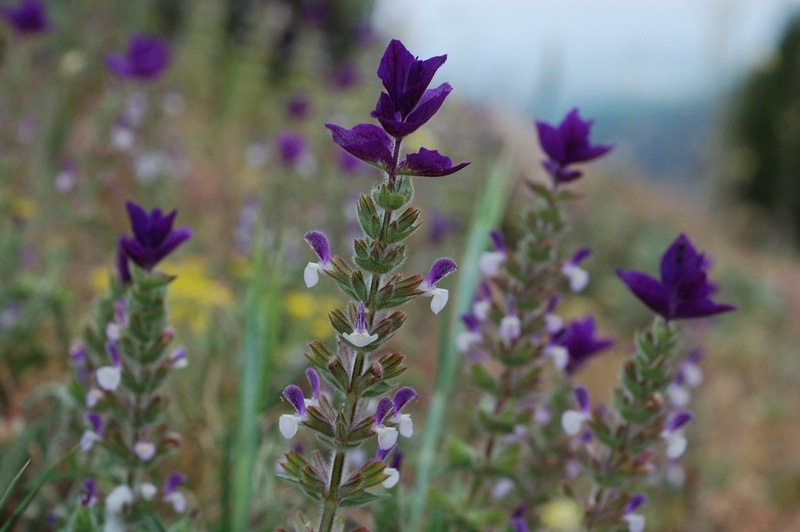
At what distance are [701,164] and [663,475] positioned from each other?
648 inches

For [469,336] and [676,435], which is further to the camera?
[469,336]

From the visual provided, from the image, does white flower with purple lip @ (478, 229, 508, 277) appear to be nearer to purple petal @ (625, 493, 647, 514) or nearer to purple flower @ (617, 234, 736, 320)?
purple flower @ (617, 234, 736, 320)

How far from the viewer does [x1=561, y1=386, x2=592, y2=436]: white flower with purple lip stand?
1587 millimetres

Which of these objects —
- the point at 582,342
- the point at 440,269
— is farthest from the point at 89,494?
the point at 582,342

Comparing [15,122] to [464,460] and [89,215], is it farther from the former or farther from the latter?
[464,460]

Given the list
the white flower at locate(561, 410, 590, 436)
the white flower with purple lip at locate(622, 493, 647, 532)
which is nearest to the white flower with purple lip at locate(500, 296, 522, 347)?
the white flower at locate(561, 410, 590, 436)

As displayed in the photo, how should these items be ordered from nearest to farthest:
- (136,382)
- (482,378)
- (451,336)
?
1. (136,382)
2. (482,378)
3. (451,336)

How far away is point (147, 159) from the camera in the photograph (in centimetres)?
395

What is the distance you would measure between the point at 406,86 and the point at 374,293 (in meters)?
0.35

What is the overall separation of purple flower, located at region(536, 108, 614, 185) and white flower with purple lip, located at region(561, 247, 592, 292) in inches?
9.3

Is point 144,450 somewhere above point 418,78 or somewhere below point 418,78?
below

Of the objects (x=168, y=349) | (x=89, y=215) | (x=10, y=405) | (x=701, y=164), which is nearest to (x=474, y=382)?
(x=168, y=349)

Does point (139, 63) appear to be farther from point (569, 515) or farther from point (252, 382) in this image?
point (569, 515)

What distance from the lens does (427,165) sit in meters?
1.10
